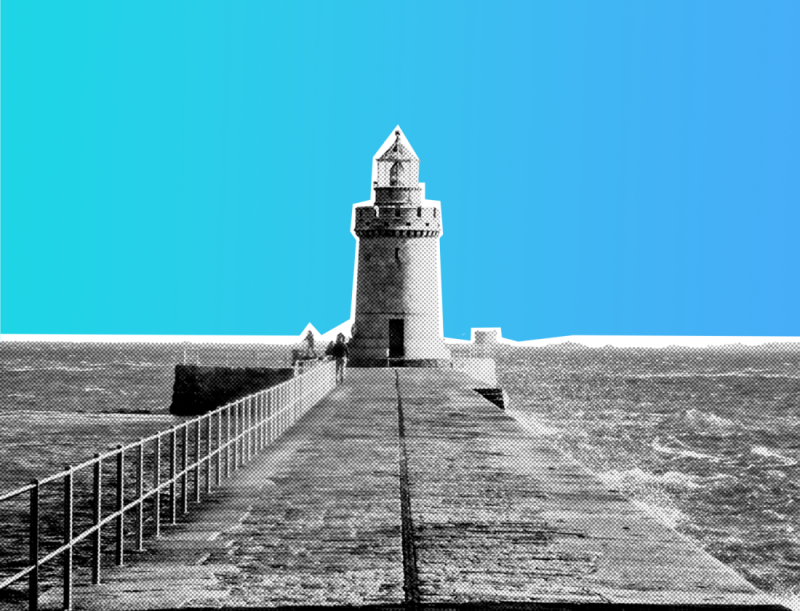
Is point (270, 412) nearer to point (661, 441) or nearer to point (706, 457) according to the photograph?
point (706, 457)

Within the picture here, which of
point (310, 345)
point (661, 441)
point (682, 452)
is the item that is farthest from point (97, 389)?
point (682, 452)

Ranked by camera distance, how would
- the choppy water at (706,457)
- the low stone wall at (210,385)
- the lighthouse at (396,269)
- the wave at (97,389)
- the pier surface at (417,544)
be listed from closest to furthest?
the pier surface at (417,544) < the choppy water at (706,457) < the low stone wall at (210,385) < the lighthouse at (396,269) < the wave at (97,389)

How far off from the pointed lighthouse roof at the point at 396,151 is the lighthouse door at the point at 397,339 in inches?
230

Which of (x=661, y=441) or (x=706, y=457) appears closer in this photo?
(x=706, y=457)

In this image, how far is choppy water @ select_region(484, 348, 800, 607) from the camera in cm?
2031

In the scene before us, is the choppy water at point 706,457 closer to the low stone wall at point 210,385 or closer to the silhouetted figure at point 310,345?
the silhouetted figure at point 310,345

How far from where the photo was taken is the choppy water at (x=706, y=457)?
20312mm

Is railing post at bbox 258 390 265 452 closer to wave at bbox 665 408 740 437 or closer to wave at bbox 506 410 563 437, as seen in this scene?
wave at bbox 506 410 563 437

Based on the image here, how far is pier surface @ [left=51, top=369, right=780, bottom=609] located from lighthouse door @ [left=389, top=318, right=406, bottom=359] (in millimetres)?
28578

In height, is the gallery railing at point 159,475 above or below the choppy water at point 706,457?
above

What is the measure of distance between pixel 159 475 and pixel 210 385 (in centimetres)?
2795

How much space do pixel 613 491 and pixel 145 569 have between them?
195 inches

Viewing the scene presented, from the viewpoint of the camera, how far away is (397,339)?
4344 centimetres

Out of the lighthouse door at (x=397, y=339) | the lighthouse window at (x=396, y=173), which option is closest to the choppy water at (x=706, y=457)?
the lighthouse door at (x=397, y=339)
